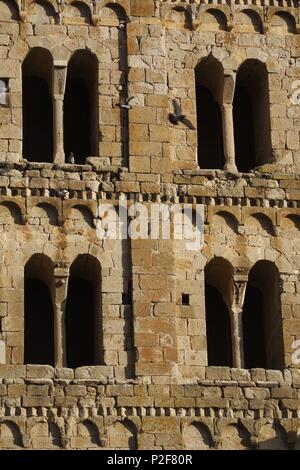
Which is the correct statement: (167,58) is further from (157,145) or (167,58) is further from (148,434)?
(148,434)

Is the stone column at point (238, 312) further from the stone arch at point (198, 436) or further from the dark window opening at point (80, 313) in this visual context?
the dark window opening at point (80, 313)

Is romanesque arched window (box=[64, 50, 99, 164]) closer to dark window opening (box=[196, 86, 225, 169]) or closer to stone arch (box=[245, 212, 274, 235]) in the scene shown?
dark window opening (box=[196, 86, 225, 169])

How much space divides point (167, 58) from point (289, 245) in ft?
12.5

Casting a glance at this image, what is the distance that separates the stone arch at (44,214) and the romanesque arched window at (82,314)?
81cm

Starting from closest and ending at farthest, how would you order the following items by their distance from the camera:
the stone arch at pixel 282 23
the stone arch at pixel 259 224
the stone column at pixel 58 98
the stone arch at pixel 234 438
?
1. the stone arch at pixel 234 438
2. the stone arch at pixel 259 224
3. the stone column at pixel 58 98
4. the stone arch at pixel 282 23

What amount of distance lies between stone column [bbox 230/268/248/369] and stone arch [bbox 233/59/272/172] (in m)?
2.45

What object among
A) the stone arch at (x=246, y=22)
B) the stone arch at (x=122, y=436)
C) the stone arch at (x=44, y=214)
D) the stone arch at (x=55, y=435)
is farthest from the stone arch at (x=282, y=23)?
the stone arch at (x=55, y=435)

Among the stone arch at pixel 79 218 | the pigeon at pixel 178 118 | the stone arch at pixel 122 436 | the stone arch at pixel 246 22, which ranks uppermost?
the stone arch at pixel 246 22

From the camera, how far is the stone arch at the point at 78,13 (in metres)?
40.2

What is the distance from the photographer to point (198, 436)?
1470 inches

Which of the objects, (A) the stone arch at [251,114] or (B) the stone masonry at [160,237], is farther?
(A) the stone arch at [251,114]

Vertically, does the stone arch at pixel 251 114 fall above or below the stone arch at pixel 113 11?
below

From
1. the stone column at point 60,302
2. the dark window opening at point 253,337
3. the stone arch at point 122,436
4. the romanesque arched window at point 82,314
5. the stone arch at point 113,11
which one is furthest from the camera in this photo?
the stone arch at point 113,11

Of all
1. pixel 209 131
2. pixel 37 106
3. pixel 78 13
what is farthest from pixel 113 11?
pixel 209 131
